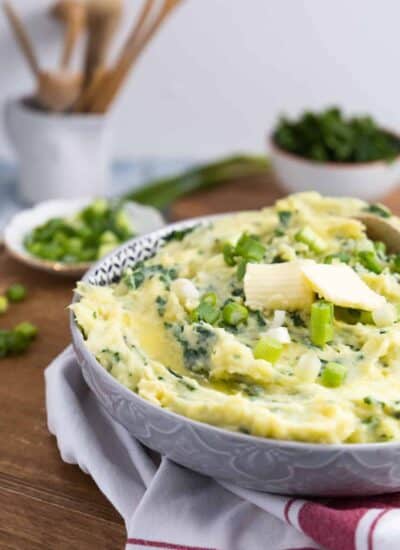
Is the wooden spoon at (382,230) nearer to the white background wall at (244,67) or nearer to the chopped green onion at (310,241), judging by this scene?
the chopped green onion at (310,241)

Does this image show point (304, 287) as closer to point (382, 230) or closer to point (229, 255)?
point (229, 255)

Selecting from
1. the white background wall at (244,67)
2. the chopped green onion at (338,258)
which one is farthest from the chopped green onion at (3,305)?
the white background wall at (244,67)

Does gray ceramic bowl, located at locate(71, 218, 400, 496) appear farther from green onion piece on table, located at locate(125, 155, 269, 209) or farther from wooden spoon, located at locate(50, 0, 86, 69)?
wooden spoon, located at locate(50, 0, 86, 69)

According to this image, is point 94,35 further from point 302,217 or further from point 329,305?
point 329,305

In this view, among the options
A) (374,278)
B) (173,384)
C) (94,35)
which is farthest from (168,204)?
(173,384)

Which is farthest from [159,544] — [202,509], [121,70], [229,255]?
[121,70]
